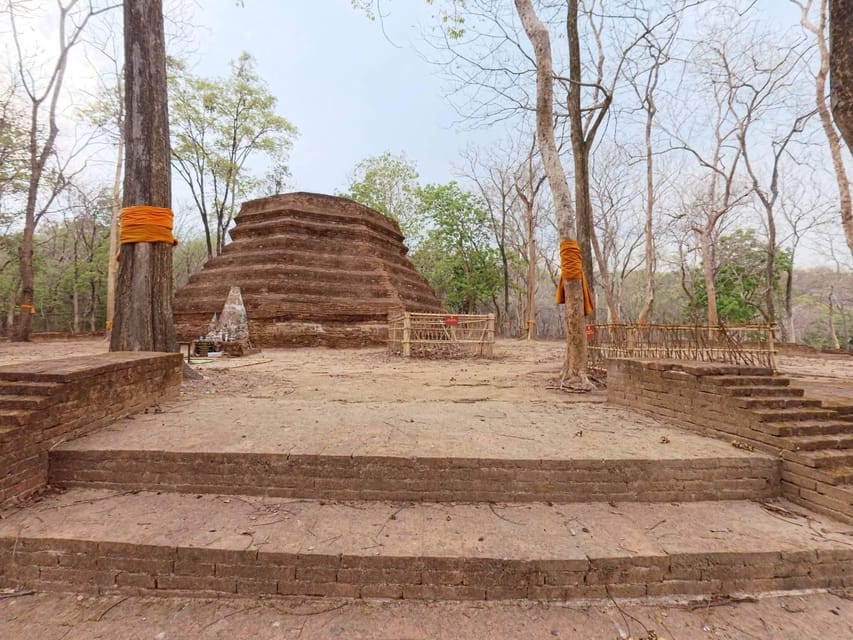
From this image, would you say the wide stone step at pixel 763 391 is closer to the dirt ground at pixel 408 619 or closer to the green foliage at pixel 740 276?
the dirt ground at pixel 408 619

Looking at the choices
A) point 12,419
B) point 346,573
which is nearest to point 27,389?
point 12,419

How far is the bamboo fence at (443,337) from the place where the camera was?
10.3m

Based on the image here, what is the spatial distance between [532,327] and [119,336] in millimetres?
19658

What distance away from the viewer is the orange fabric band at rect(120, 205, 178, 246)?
473cm

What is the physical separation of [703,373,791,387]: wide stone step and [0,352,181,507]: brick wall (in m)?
5.17

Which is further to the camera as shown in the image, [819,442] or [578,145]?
[578,145]

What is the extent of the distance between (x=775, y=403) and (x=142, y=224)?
717 cm

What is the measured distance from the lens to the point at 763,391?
3051mm

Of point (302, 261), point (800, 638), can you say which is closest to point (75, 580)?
point (800, 638)

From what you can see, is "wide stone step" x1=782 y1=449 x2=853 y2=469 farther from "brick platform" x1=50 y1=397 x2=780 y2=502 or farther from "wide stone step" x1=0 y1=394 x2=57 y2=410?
"wide stone step" x1=0 y1=394 x2=57 y2=410

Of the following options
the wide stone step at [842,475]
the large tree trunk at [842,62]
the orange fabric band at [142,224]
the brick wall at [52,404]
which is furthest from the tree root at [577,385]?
the orange fabric band at [142,224]

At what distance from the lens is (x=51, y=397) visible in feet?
8.23

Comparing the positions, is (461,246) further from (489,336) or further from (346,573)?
(346,573)

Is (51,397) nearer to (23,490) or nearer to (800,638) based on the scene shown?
(23,490)
